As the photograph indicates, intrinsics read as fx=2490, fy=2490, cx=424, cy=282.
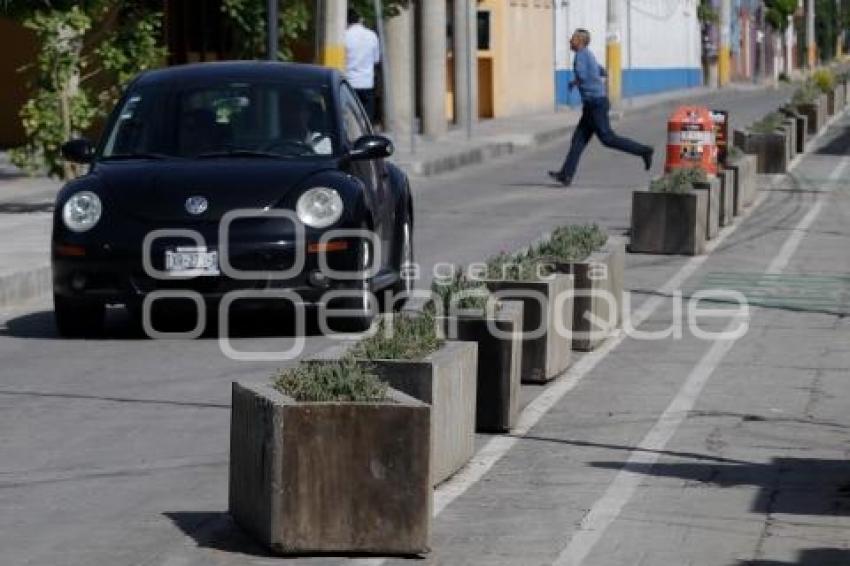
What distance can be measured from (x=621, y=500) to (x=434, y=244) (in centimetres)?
1237

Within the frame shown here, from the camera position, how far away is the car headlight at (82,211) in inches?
583

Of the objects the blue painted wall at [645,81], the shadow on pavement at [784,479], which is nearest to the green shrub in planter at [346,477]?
the shadow on pavement at [784,479]

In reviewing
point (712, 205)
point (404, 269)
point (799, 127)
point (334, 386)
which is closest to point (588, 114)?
point (712, 205)

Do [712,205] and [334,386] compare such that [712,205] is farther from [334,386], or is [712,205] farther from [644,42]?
[644,42]

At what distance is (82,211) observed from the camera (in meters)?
14.9

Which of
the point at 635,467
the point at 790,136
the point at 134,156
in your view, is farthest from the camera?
the point at 790,136

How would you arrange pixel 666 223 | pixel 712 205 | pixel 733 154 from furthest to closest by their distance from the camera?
pixel 733 154 < pixel 712 205 < pixel 666 223

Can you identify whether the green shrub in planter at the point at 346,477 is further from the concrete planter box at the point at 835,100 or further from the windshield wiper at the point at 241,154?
the concrete planter box at the point at 835,100

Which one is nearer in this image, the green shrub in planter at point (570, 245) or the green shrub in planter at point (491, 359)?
the green shrub in planter at point (491, 359)

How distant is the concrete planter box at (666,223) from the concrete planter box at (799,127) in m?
16.4

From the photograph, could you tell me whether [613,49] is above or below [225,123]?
above

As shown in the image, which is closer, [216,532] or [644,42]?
[216,532]

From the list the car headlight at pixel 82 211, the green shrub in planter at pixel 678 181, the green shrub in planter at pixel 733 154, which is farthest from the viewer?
the green shrub in planter at pixel 733 154

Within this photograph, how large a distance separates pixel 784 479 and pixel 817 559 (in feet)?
5.85
